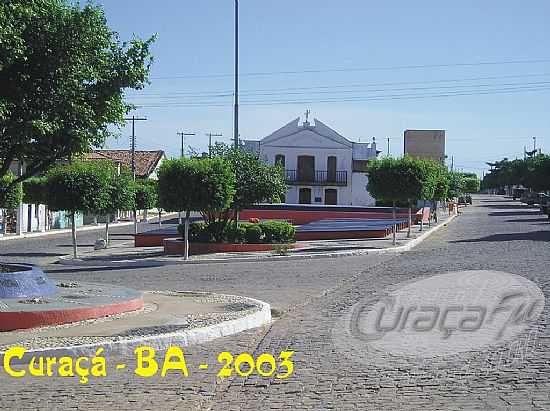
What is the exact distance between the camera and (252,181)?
1235 inches

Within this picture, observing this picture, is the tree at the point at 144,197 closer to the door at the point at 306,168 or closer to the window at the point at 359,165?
the door at the point at 306,168

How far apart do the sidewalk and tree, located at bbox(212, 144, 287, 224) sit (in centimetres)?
220

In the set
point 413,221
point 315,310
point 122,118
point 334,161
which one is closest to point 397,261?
point 315,310

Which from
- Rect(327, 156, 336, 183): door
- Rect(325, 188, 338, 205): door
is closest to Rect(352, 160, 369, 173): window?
Rect(327, 156, 336, 183): door

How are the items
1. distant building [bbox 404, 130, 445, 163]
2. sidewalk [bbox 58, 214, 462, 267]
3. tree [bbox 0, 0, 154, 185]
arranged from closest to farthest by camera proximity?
tree [bbox 0, 0, 154, 185] → sidewalk [bbox 58, 214, 462, 267] → distant building [bbox 404, 130, 445, 163]

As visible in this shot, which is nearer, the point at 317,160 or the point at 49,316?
the point at 49,316

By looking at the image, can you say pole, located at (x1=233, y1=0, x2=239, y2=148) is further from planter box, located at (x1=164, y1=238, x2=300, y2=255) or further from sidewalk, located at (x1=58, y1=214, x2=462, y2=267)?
planter box, located at (x1=164, y1=238, x2=300, y2=255)

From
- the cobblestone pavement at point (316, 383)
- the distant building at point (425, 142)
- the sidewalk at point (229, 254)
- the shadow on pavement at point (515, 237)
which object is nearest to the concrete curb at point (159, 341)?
the cobblestone pavement at point (316, 383)

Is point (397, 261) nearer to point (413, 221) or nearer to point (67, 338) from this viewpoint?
point (67, 338)

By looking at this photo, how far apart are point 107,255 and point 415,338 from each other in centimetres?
2182

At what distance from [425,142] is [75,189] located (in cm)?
8168

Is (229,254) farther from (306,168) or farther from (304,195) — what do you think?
(304,195)

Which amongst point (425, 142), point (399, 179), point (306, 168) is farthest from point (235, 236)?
point (425, 142)

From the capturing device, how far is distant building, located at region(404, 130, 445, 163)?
105 metres
